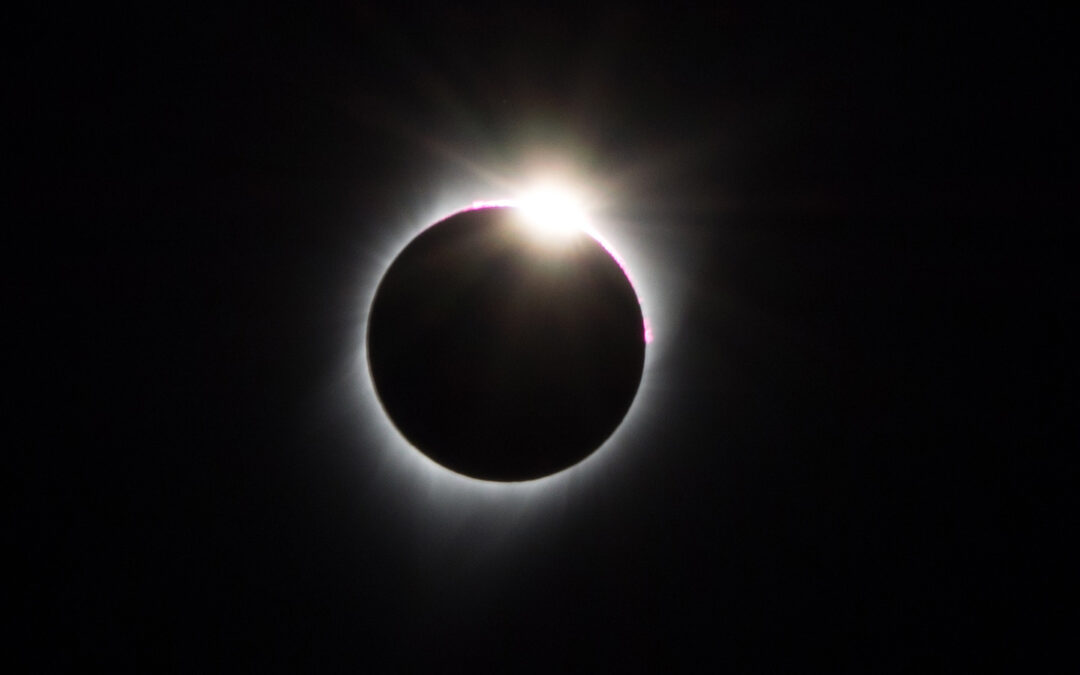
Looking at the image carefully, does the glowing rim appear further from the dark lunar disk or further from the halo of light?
the dark lunar disk

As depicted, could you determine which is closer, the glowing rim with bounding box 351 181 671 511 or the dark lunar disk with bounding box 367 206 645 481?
the dark lunar disk with bounding box 367 206 645 481

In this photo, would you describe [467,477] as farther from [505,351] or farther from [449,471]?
[505,351]

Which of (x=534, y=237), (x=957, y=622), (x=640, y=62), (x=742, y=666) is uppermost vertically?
A: (x=640, y=62)

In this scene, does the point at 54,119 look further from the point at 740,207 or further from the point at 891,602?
the point at 891,602

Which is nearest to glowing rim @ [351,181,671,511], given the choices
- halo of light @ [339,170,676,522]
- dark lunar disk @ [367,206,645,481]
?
halo of light @ [339,170,676,522]

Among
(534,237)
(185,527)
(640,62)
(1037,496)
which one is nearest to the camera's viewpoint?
(534,237)

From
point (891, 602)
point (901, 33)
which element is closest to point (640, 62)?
point (901, 33)

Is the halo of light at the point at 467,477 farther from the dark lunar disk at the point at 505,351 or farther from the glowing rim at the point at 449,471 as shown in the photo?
the dark lunar disk at the point at 505,351

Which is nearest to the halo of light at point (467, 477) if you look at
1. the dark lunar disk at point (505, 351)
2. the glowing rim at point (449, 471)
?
the glowing rim at point (449, 471)
